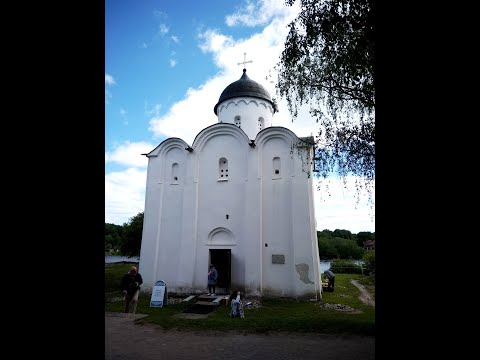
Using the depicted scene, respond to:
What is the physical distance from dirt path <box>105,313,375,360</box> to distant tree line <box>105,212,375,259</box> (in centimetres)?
2202

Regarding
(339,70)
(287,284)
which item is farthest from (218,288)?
(339,70)

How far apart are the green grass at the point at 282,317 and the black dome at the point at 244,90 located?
13.4 m

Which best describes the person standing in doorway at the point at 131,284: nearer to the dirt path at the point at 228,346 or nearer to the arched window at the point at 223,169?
the dirt path at the point at 228,346

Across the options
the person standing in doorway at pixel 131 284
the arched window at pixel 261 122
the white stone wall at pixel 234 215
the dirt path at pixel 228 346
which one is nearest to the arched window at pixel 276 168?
the white stone wall at pixel 234 215

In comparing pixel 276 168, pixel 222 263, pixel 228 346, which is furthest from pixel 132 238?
pixel 228 346

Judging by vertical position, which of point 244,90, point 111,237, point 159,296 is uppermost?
point 244,90

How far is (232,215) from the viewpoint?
1644 cm

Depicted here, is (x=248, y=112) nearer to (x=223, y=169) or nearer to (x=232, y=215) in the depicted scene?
(x=223, y=169)

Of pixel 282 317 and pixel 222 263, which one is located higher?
pixel 222 263

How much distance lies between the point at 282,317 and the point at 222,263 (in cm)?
620

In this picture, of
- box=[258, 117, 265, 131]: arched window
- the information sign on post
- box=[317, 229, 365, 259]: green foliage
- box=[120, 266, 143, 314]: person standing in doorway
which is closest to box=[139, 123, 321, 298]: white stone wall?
the information sign on post
